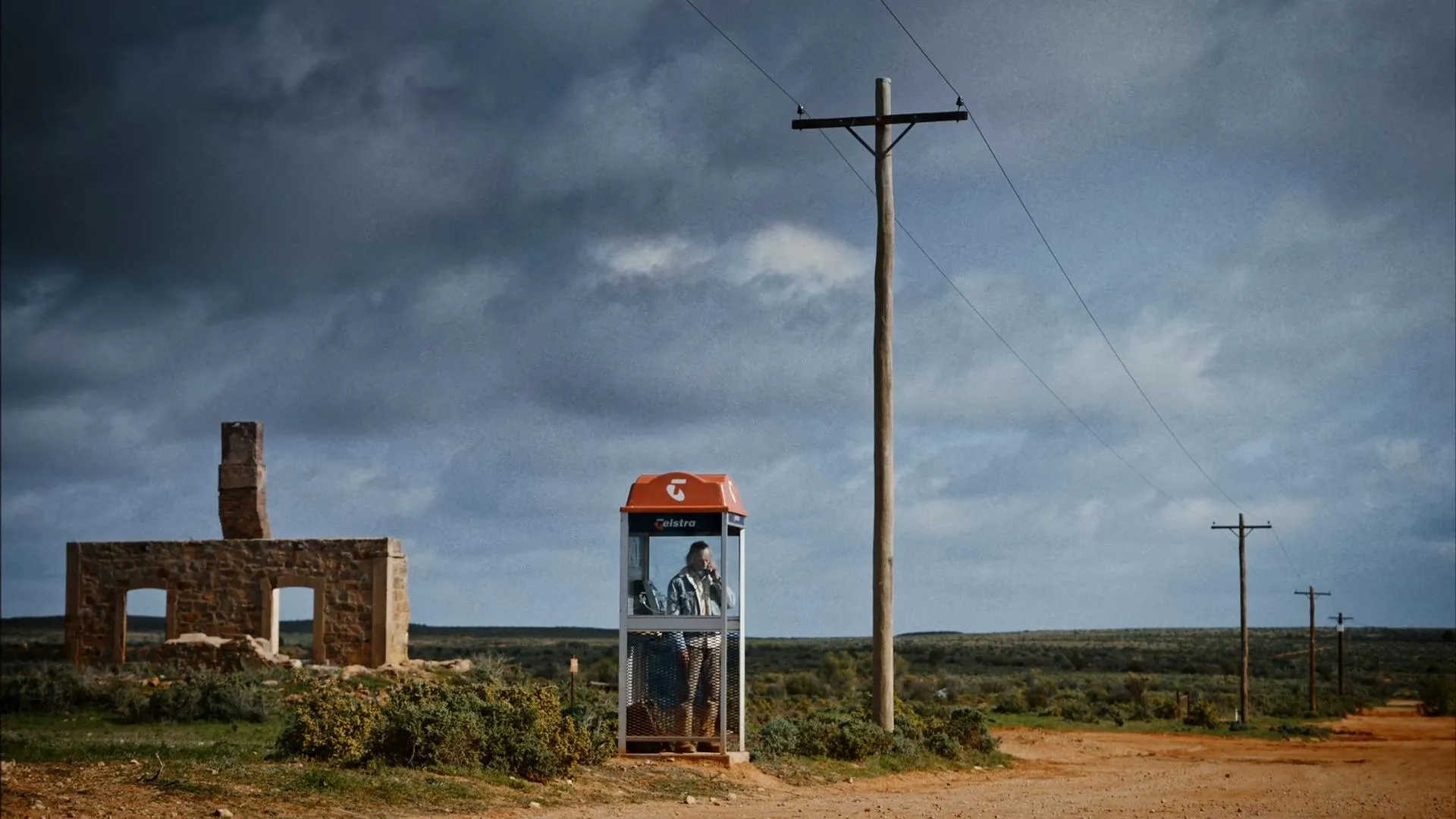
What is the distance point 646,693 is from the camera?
17.8m

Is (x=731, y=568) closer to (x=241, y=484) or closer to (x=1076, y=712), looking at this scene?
(x=241, y=484)

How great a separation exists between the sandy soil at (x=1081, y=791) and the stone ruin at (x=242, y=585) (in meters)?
13.8

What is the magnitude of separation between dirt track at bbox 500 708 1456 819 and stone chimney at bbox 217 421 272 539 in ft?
57.1

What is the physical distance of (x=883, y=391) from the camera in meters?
21.5

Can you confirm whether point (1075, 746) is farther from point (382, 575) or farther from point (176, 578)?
point (176, 578)

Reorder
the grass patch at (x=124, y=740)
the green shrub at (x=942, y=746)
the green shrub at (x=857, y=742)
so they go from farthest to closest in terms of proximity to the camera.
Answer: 1. the green shrub at (x=942, y=746)
2. the green shrub at (x=857, y=742)
3. the grass patch at (x=124, y=740)

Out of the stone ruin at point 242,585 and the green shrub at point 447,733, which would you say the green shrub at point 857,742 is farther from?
the stone ruin at point 242,585

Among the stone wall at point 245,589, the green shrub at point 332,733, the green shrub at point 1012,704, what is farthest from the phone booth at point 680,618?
the green shrub at point 1012,704

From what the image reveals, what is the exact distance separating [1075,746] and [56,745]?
21486 millimetres

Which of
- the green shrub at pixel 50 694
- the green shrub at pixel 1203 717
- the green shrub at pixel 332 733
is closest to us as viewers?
the green shrub at pixel 332 733

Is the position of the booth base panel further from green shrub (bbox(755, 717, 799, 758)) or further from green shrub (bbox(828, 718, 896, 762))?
green shrub (bbox(828, 718, 896, 762))

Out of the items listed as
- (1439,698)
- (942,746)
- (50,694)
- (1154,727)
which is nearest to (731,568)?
(942,746)

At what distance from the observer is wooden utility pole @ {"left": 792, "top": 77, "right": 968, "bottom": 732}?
21312 millimetres

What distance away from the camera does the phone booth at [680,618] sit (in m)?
17.7
